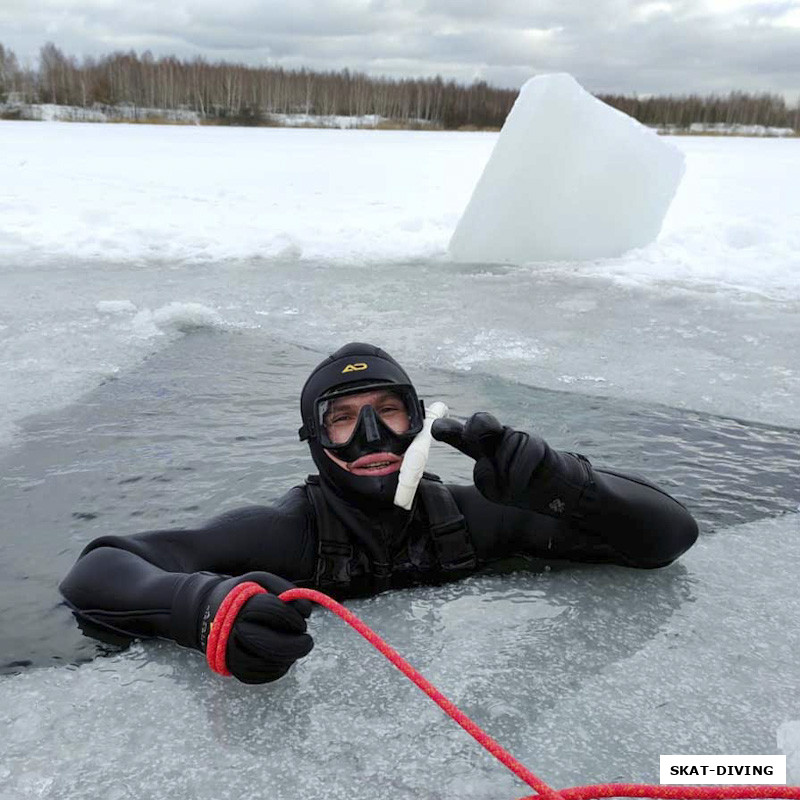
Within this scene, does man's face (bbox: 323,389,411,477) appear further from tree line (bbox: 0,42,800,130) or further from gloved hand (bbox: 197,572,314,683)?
tree line (bbox: 0,42,800,130)

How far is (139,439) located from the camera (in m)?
3.24

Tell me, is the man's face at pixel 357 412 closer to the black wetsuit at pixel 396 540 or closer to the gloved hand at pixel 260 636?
the black wetsuit at pixel 396 540

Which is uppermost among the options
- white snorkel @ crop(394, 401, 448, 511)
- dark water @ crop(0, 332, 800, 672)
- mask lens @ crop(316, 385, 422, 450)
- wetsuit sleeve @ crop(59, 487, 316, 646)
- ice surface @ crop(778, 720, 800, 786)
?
mask lens @ crop(316, 385, 422, 450)

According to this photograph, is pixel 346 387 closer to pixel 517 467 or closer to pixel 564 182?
pixel 517 467

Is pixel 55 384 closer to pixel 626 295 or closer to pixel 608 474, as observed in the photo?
pixel 608 474

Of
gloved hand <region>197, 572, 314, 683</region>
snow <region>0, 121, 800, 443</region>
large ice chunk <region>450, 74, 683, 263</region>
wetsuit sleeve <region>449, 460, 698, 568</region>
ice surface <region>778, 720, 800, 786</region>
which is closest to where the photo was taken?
ice surface <region>778, 720, 800, 786</region>

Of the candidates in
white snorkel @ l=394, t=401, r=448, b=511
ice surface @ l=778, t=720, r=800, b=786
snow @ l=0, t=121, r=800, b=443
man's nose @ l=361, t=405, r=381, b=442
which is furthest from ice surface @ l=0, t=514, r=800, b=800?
snow @ l=0, t=121, r=800, b=443

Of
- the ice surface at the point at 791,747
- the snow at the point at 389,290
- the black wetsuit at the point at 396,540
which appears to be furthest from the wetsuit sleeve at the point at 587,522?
the snow at the point at 389,290

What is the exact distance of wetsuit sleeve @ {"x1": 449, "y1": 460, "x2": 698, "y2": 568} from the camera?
83.8 inches

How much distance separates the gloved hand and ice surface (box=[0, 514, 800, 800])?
83 millimetres

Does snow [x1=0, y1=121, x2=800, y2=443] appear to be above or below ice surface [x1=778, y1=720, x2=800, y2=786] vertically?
below

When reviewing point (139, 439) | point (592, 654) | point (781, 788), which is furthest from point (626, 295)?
point (781, 788)

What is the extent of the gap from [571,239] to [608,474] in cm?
520

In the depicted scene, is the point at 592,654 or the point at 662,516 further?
the point at 662,516
